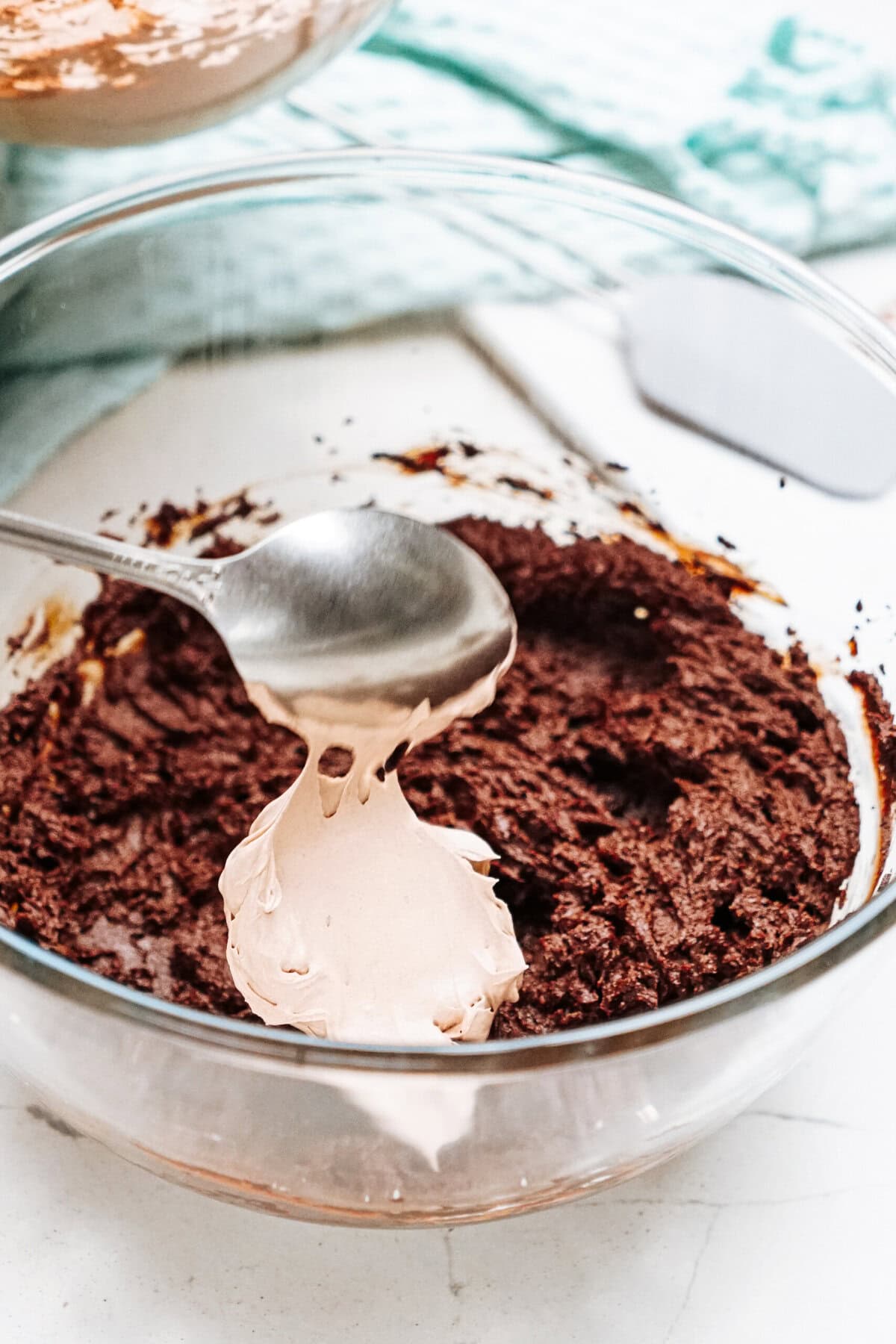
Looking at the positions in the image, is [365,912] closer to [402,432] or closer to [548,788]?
[548,788]

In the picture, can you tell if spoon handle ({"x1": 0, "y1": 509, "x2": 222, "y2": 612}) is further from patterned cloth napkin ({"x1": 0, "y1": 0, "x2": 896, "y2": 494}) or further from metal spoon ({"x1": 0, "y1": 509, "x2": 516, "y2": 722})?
patterned cloth napkin ({"x1": 0, "y1": 0, "x2": 896, "y2": 494})

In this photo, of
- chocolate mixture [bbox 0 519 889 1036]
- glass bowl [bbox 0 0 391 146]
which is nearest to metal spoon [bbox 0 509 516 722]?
chocolate mixture [bbox 0 519 889 1036]

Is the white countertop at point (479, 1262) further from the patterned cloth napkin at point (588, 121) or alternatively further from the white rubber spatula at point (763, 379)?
the patterned cloth napkin at point (588, 121)

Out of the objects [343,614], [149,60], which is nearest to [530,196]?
[149,60]

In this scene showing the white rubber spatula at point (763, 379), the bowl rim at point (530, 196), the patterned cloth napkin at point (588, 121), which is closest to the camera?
the bowl rim at point (530, 196)

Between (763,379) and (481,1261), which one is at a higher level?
(763,379)

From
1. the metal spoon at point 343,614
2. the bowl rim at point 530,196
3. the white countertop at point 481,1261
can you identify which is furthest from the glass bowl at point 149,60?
the white countertop at point 481,1261

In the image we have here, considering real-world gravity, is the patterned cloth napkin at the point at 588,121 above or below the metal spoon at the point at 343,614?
above
